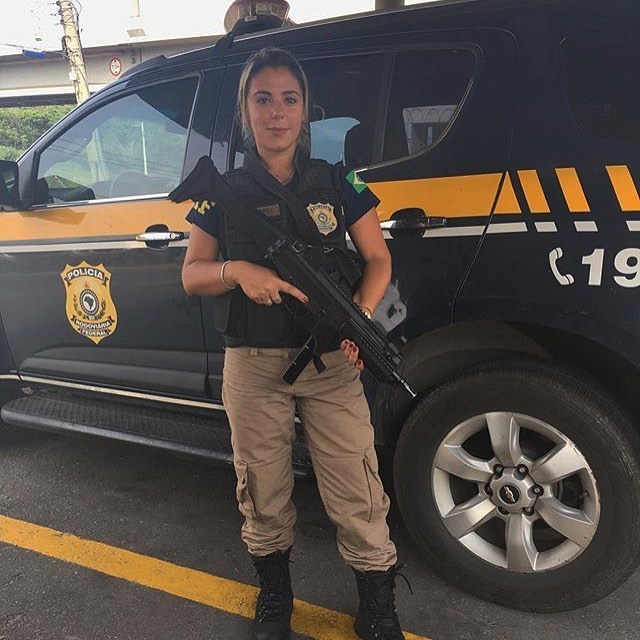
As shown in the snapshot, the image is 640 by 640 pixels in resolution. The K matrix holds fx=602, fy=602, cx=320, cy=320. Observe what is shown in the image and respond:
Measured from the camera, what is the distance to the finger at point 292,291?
5.17 ft

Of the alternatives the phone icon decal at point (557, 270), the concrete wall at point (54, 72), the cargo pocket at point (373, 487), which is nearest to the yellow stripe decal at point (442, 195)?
the phone icon decal at point (557, 270)

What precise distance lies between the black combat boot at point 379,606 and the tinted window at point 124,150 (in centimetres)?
172

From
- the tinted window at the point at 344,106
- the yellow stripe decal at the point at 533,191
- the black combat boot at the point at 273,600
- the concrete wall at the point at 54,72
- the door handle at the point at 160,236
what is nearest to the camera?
the yellow stripe decal at the point at 533,191

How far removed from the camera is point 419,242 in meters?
1.97

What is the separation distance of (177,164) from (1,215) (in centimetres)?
105

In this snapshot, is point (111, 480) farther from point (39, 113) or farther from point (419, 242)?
point (39, 113)

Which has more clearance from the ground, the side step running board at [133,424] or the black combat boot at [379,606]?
the side step running board at [133,424]

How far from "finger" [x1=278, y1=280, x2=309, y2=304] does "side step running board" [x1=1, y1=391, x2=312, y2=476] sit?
86 centimetres

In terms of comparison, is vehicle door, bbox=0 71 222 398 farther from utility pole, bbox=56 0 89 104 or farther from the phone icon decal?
utility pole, bbox=56 0 89 104

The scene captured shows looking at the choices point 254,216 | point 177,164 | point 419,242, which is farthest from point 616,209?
point 177,164

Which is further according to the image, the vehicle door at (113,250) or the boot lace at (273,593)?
the vehicle door at (113,250)

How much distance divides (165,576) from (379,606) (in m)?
0.87

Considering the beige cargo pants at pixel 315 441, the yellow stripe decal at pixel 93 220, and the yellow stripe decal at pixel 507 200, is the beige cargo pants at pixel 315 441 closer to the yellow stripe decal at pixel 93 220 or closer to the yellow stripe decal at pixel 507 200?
the yellow stripe decal at pixel 507 200

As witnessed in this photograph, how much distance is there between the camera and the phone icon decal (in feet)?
5.82
